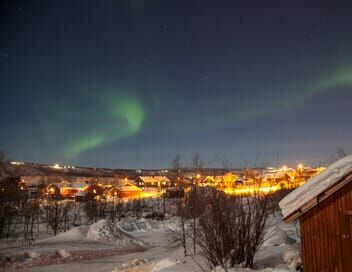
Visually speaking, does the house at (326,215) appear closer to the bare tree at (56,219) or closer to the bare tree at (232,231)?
the bare tree at (232,231)

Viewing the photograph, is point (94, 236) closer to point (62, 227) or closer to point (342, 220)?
point (62, 227)

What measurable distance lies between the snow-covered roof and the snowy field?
3.77 metres

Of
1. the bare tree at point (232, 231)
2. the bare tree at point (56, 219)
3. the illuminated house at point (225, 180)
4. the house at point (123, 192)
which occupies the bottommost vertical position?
the bare tree at point (56, 219)

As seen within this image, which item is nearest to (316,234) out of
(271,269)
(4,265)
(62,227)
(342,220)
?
(342,220)

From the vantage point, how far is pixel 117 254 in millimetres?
27500

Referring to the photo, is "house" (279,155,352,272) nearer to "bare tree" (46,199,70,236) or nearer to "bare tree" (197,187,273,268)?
"bare tree" (197,187,273,268)

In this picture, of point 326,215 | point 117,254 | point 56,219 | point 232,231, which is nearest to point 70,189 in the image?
point 56,219

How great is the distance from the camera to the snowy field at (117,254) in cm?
1582

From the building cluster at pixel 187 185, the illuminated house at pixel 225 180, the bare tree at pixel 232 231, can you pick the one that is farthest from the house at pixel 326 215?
the illuminated house at pixel 225 180

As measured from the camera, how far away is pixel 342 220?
350 inches

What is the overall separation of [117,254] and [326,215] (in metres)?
22.2

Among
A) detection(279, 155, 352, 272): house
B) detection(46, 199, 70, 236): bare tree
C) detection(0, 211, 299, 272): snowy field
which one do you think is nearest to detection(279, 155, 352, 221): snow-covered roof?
detection(279, 155, 352, 272): house

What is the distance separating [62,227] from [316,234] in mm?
42256

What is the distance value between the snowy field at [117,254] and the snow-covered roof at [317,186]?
377cm
